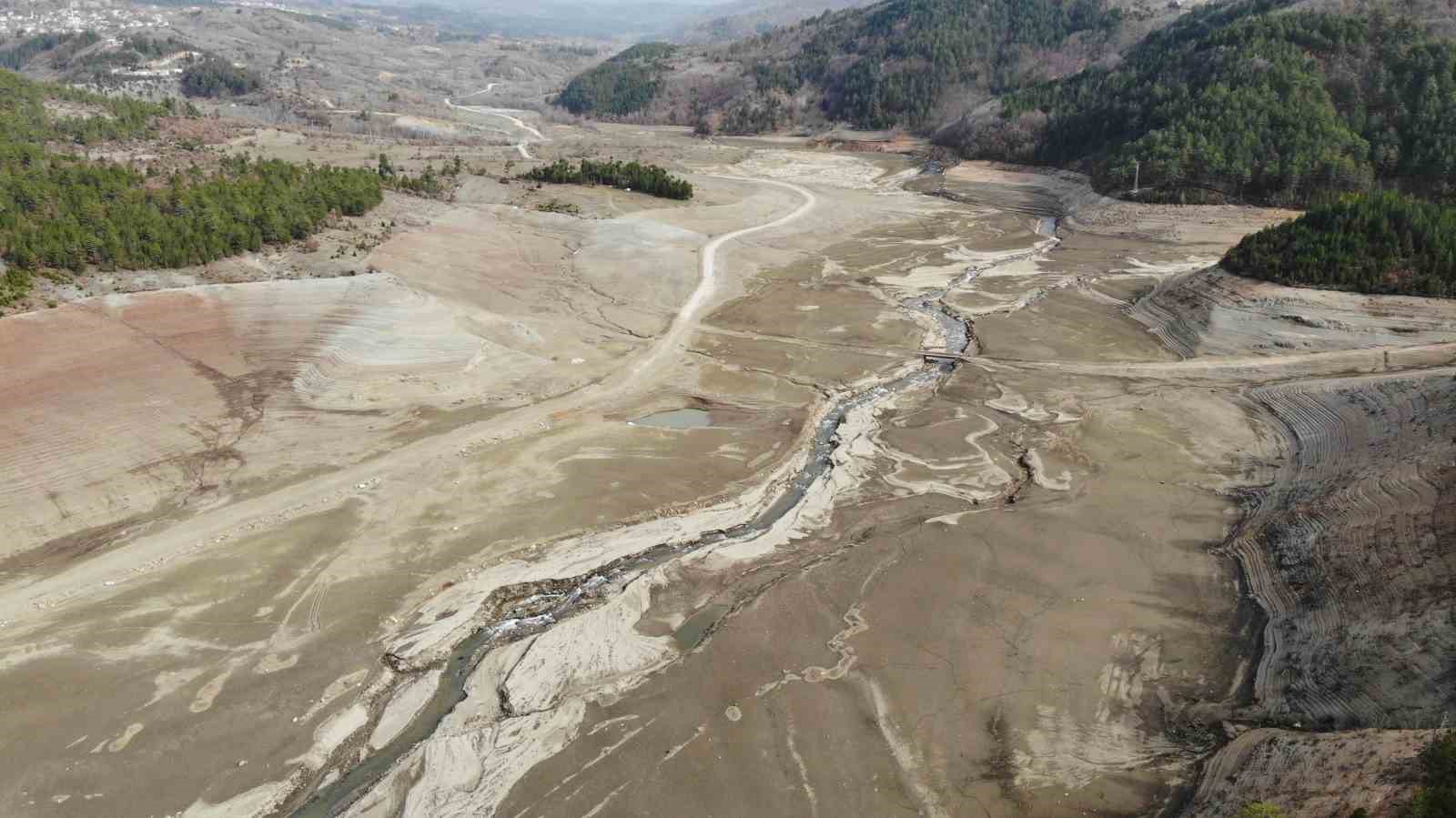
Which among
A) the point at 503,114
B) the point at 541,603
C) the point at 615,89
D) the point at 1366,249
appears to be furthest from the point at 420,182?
the point at 615,89

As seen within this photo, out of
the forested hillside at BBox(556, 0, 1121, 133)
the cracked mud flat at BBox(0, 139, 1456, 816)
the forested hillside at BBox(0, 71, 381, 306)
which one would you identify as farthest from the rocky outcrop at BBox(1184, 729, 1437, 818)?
the forested hillside at BBox(556, 0, 1121, 133)

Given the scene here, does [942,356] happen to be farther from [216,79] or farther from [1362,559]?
[216,79]

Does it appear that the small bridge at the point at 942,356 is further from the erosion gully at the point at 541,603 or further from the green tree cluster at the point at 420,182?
the green tree cluster at the point at 420,182

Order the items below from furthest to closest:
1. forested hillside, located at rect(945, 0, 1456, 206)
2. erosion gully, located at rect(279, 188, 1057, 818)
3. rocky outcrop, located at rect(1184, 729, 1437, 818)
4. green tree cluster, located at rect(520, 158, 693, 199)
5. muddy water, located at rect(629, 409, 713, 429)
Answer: green tree cluster, located at rect(520, 158, 693, 199)
forested hillside, located at rect(945, 0, 1456, 206)
muddy water, located at rect(629, 409, 713, 429)
erosion gully, located at rect(279, 188, 1057, 818)
rocky outcrop, located at rect(1184, 729, 1437, 818)

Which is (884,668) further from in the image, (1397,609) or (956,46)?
(956,46)

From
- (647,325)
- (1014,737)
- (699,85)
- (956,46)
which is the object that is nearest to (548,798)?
(1014,737)

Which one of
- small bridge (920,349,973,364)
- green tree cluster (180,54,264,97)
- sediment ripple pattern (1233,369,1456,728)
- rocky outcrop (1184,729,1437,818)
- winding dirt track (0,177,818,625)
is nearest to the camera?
rocky outcrop (1184,729,1437,818)

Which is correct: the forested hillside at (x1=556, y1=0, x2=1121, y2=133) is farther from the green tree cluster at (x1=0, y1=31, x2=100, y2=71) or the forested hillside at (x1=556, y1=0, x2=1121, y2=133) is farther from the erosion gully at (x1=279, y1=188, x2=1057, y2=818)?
the erosion gully at (x1=279, y1=188, x2=1057, y2=818)
